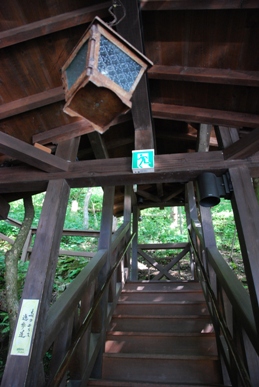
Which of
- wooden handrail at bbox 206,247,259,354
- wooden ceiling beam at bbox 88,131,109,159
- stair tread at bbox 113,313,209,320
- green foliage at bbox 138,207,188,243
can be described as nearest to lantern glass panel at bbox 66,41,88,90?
wooden ceiling beam at bbox 88,131,109,159

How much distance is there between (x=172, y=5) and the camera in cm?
141

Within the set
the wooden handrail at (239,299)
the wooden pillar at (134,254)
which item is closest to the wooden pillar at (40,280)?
the wooden handrail at (239,299)

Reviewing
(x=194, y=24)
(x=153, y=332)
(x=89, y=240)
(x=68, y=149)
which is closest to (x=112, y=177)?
(x=68, y=149)

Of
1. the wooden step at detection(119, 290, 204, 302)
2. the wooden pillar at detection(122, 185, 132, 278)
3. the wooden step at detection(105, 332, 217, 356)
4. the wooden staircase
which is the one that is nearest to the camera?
the wooden staircase

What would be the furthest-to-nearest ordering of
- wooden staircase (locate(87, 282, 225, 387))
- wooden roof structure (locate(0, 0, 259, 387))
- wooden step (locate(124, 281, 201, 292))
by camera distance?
wooden step (locate(124, 281, 201, 292))
wooden staircase (locate(87, 282, 225, 387))
wooden roof structure (locate(0, 0, 259, 387))

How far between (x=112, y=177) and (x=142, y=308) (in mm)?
2159

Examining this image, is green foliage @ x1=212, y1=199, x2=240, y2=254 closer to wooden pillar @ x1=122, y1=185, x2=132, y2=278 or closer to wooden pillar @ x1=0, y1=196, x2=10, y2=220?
wooden pillar @ x1=122, y1=185, x2=132, y2=278

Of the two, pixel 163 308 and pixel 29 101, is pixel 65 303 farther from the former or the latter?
pixel 163 308

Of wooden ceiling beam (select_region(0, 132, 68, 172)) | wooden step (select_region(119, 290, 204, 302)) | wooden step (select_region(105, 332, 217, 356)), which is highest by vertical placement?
wooden ceiling beam (select_region(0, 132, 68, 172))

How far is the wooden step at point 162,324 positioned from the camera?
2840mm

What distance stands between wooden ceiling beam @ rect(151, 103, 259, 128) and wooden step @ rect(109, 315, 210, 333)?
92.5 inches

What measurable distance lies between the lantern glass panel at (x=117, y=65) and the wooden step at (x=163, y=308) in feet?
9.81

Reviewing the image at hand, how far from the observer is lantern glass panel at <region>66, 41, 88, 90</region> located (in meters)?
1.12

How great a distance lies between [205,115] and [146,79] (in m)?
0.83
